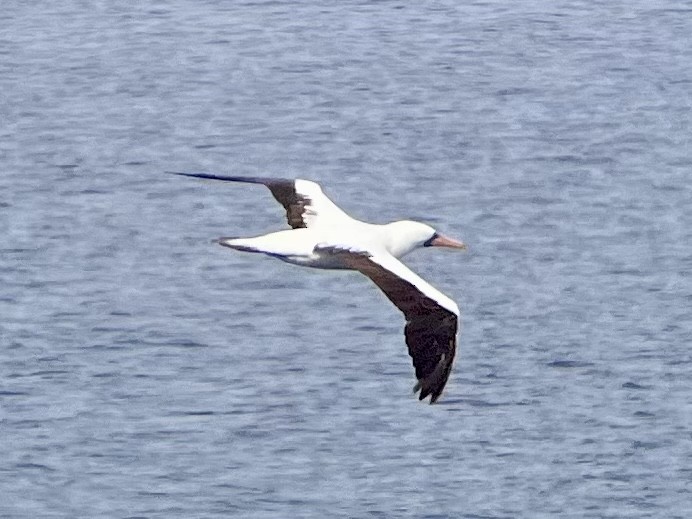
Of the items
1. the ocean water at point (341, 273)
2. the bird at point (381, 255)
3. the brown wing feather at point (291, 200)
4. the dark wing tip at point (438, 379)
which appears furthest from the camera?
the ocean water at point (341, 273)

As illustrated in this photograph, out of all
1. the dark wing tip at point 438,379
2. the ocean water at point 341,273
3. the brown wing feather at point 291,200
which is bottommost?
the ocean water at point 341,273

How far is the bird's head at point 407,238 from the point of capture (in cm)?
1188

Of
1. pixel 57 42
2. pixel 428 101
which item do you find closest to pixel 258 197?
pixel 428 101

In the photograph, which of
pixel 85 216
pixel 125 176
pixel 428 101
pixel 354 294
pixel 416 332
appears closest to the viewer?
pixel 416 332

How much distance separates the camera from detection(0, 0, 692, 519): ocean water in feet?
55.3

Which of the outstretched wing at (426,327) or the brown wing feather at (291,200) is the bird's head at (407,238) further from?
the outstretched wing at (426,327)

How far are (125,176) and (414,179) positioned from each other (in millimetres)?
3430

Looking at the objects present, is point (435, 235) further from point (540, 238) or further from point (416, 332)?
point (540, 238)

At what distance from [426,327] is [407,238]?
1.48m

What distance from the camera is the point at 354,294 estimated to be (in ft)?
68.4

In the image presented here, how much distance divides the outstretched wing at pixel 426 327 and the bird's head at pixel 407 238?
92 cm

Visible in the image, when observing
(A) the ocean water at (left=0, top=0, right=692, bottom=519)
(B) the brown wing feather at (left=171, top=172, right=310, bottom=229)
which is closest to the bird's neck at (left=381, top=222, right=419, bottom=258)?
(B) the brown wing feather at (left=171, top=172, right=310, bottom=229)

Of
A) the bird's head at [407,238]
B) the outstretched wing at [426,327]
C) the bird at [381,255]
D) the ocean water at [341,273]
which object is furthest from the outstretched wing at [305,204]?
the ocean water at [341,273]

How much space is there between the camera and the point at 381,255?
11219 mm
